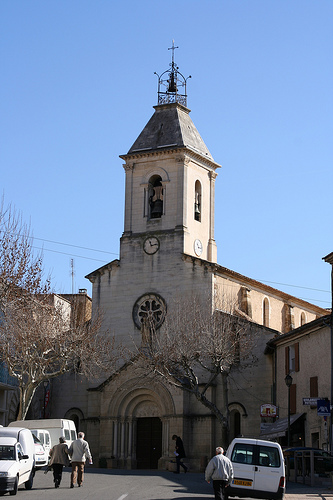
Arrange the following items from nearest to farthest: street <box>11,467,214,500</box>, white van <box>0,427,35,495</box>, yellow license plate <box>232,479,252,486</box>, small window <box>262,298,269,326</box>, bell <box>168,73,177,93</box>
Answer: white van <box>0,427,35,495</box>
street <box>11,467,214,500</box>
yellow license plate <box>232,479,252,486</box>
bell <box>168,73,177,93</box>
small window <box>262,298,269,326</box>

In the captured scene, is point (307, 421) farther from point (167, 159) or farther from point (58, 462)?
point (167, 159)

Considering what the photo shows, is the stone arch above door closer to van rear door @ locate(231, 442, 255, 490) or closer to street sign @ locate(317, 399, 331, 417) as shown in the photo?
street sign @ locate(317, 399, 331, 417)

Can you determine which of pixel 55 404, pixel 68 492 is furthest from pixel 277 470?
pixel 55 404

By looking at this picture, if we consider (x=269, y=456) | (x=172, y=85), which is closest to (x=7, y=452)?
(x=269, y=456)

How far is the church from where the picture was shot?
45.3 metres

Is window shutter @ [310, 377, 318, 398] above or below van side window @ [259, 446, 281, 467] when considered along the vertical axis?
above

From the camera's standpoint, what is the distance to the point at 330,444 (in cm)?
3281

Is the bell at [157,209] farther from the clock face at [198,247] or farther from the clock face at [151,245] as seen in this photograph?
the clock face at [198,247]

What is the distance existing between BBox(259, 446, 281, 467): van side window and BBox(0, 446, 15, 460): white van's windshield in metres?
6.63

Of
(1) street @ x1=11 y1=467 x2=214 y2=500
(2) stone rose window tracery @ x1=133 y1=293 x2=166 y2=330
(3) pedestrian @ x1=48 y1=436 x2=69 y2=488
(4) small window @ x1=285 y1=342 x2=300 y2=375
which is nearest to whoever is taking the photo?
(1) street @ x1=11 y1=467 x2=214 y2=500

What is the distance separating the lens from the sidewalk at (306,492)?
23.9 m

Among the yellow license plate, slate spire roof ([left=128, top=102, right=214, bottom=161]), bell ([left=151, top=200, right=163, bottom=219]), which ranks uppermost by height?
slate spire roof ([left=128, top=102, right=214, bottom=161])

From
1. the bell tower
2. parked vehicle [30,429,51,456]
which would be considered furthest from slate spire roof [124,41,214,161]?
parked vehicle [30,429,51,456]

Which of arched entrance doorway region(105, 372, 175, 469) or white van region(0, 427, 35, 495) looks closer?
white van region(0, 427, 35, 495)
